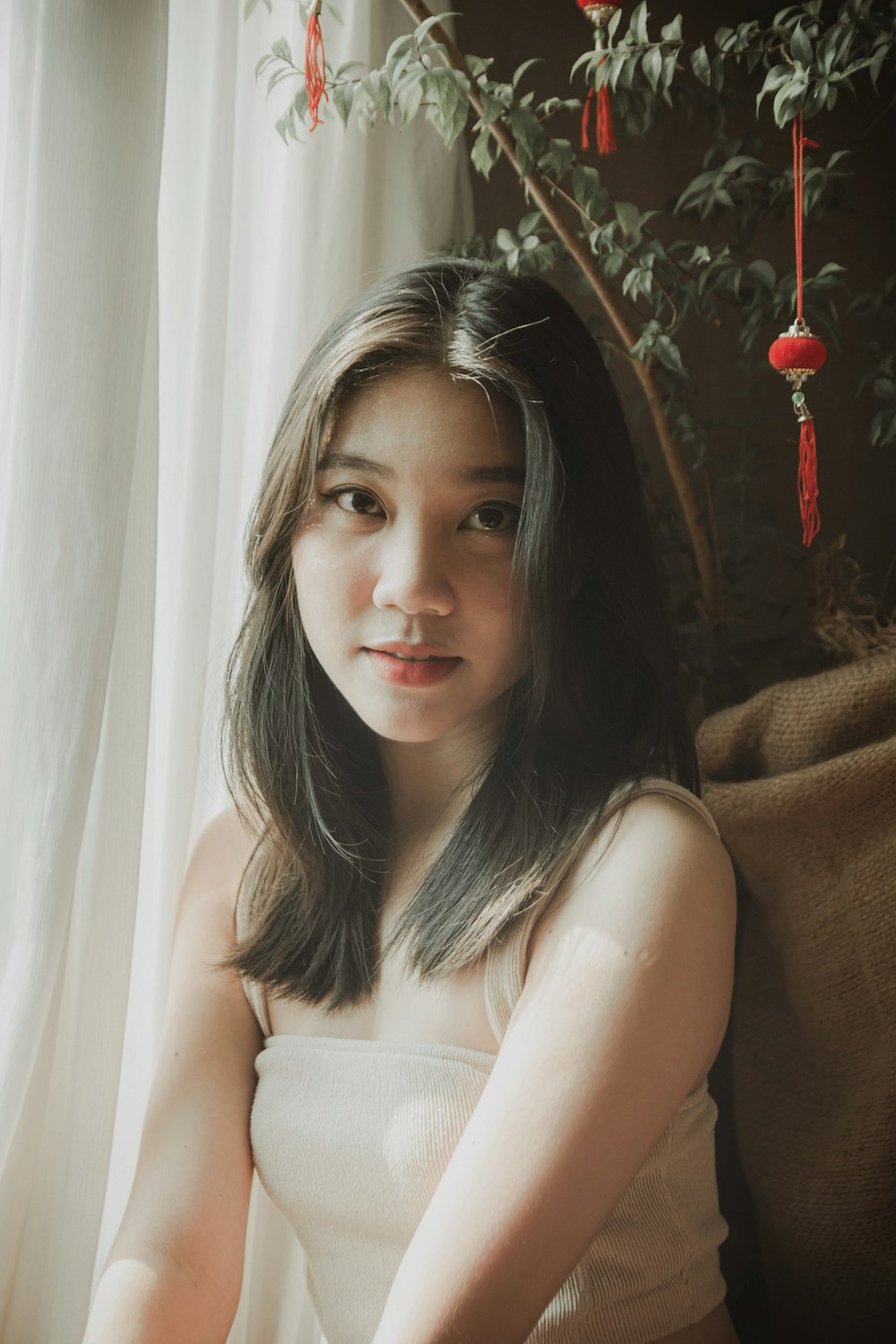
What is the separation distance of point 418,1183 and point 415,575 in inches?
19.8

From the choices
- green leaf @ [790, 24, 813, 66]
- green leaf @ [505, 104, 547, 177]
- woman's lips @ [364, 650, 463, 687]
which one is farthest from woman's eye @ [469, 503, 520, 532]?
green leaf @ [790, 24, 813, 66]

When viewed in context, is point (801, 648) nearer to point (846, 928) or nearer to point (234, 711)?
point (846, 928)

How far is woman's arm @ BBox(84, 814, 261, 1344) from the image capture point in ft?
3.29

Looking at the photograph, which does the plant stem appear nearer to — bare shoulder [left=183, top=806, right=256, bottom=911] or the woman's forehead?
the woman's forehead

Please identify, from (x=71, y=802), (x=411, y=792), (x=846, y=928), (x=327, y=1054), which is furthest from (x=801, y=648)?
A: (x=71, y=802)

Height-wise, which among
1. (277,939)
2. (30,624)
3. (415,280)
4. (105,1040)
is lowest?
(105,1040)

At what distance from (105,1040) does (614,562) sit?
689 mm

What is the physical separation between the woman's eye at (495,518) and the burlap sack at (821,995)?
0.36 meters

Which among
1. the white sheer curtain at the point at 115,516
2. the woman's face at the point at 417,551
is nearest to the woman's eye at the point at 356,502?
the woman's face at the point at 417,551

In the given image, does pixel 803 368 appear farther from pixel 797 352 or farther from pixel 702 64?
pixel 702 64

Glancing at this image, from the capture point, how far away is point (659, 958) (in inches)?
35.3

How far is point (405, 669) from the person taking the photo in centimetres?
102

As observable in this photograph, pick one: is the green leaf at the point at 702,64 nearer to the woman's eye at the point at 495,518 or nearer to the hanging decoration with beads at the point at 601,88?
the hanging decoration with beads at the point at 601,88

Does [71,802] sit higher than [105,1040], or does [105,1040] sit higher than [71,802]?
[71,802]
